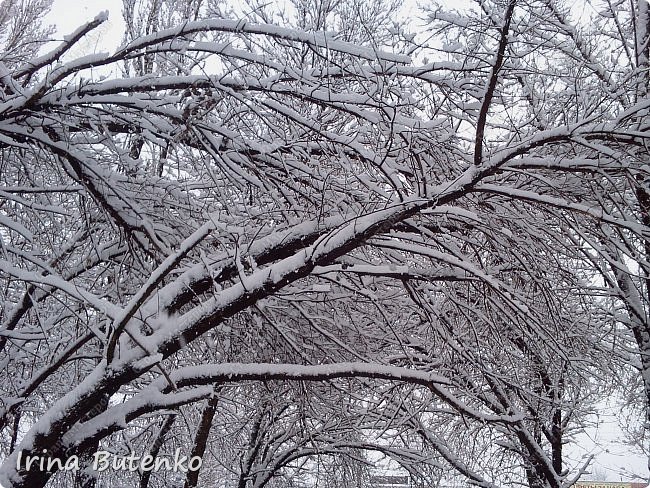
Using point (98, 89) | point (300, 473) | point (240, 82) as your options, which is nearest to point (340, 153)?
point (240, 82)

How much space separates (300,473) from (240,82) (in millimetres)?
8643

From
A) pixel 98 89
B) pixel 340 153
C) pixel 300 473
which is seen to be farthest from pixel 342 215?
pixel 300 473

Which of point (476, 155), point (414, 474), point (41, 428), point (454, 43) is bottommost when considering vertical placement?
point (41, 428)

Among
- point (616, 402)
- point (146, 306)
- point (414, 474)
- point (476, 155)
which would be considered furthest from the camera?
point (616, 402)

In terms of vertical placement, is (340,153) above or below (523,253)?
above

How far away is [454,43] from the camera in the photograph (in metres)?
3.63

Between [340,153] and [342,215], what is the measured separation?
1.59 feet

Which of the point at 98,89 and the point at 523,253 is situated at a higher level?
the point at 98,89

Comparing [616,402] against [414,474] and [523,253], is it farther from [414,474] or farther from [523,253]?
[523,253]

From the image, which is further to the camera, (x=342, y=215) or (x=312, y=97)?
(x=342, y=215)

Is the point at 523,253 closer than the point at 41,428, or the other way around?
the point at 41,428

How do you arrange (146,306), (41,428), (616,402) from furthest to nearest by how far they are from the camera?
(616,402), (146,306), (41,428)

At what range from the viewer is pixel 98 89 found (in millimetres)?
3293

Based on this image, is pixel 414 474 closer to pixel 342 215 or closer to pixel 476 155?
pixel 342 215
